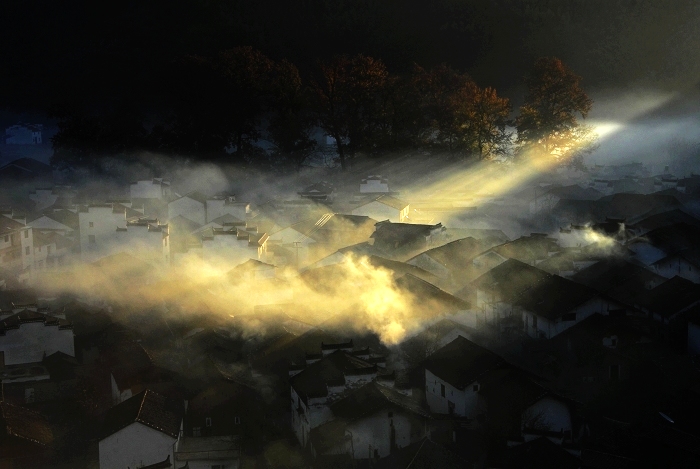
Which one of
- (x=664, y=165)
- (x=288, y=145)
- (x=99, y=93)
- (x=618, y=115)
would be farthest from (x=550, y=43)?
(x=99, y=93)

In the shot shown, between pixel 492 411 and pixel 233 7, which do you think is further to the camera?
pixel 233 7

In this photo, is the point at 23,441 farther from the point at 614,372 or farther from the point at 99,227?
the point at 99,227

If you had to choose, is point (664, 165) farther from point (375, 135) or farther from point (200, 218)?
point (200, 218)

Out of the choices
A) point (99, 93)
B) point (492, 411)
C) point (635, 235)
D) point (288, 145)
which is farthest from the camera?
point (99, 93)

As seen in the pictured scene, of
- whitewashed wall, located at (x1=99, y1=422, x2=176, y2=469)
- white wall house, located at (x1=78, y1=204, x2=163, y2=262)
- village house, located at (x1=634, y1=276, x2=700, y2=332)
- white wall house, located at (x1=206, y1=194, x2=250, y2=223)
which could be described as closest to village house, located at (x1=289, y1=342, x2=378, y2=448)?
whitewashed wall, located at (x1=99, y1=422, x2=176, y2=469)

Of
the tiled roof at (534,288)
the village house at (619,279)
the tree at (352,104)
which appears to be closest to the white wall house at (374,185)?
the tree at (352,104)

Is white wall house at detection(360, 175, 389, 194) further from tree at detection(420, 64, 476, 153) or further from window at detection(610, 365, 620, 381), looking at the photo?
window at detection(610, 365, 620, 381)
